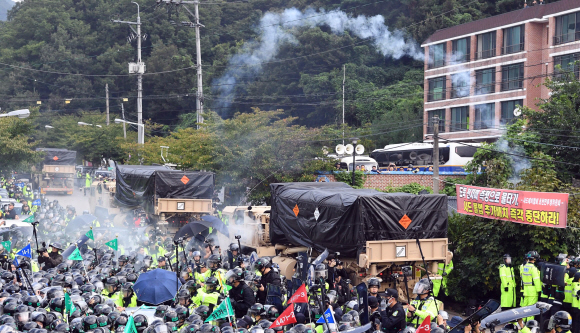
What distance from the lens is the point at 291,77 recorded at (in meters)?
62.7

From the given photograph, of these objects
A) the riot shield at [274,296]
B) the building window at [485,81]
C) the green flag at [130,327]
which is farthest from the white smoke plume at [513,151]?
the building window at [485,81]

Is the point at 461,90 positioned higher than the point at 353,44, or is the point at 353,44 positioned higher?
the point at 353,44

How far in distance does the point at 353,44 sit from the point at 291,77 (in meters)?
6.85

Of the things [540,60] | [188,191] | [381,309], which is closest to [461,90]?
[540,60]

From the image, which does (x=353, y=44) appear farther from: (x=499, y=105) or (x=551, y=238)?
(x=551, y=238)

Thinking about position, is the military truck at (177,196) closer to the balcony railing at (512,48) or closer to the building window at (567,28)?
the building window at (567,28)

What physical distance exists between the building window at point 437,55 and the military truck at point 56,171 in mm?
29295

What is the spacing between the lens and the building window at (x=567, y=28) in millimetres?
40969

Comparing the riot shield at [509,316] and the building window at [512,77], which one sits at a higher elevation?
the building window at [512,77]

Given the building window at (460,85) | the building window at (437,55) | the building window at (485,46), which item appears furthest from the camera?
the building window at (437,55)

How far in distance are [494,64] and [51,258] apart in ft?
126

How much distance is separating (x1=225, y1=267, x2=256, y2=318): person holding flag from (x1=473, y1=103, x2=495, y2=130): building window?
39.0m

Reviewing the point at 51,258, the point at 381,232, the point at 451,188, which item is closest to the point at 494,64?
the point at 451,188

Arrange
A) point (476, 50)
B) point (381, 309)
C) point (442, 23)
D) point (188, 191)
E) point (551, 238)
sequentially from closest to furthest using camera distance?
point (381, 309) → point (551, 238) → point (188, 191) → point (476, 50) → point (442, 23)
